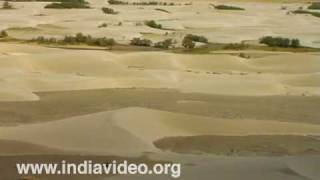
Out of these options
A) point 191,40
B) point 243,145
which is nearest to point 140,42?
point 191,40

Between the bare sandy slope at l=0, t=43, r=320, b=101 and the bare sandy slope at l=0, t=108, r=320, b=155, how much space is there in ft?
10.1

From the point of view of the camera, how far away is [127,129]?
1069 centimetres

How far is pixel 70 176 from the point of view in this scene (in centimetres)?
788

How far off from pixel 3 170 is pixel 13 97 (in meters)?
6.04

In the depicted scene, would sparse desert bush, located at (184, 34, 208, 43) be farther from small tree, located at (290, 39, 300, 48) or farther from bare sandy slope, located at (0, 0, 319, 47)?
small tree, located at (290, 39, 300, 48)

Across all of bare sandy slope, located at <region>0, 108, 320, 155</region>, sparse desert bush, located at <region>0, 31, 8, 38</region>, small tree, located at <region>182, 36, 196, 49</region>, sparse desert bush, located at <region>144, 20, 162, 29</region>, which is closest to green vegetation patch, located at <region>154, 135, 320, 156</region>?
bare sandy slope, located at <region>0, 108, 320, 155</region>

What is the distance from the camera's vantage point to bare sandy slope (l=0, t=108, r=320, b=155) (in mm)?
9844

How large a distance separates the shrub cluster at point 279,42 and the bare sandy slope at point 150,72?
13.4 ft

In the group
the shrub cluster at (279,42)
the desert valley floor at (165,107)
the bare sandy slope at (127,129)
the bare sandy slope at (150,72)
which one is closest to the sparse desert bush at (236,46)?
the desert valley floor at (165,107)

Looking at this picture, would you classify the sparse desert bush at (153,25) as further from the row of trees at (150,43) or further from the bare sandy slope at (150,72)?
the bare sandy slope at (150,72)

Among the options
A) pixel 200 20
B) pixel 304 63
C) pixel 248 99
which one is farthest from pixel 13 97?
pixel 200 20

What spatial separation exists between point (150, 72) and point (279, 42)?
9492 mm

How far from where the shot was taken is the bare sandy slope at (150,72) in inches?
629

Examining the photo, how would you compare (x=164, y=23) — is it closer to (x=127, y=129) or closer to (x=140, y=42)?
(x=140, y=42)
